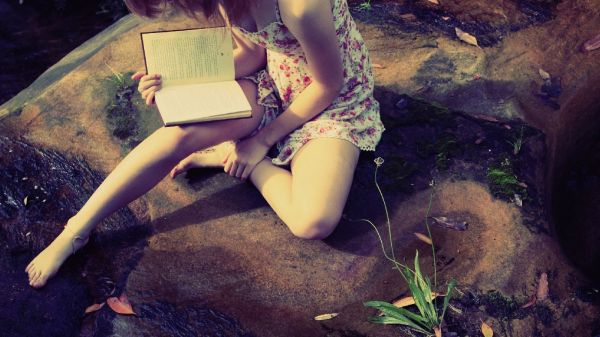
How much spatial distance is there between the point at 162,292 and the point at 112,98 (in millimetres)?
1423

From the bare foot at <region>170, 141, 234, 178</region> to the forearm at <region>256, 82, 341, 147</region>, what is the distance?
217 mm

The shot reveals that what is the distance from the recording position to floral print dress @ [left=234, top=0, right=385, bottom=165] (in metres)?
2.53

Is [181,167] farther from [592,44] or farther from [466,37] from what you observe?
[592,44]

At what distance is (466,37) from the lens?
353 centimetres

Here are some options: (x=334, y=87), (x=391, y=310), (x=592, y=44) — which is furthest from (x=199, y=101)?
(x=592, y=44)

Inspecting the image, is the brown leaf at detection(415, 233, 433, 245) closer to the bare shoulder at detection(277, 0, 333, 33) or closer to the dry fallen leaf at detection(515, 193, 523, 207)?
the dry fallen leaf at detection(515, 193, 523, 207)

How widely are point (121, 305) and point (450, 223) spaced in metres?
1.42

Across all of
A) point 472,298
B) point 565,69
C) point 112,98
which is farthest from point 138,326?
point 565,69

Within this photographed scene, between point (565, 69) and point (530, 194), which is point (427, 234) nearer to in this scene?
point (530, 194)

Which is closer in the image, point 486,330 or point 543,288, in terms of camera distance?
point 486,330

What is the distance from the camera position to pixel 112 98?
3295 mm

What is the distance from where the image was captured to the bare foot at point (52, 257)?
7.71 feet

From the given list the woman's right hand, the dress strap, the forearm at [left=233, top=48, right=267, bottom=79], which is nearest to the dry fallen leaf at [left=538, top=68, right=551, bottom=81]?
the forearm at [left=233, top=48, right=267, bottom=79]

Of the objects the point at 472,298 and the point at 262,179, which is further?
the point at 262,179
